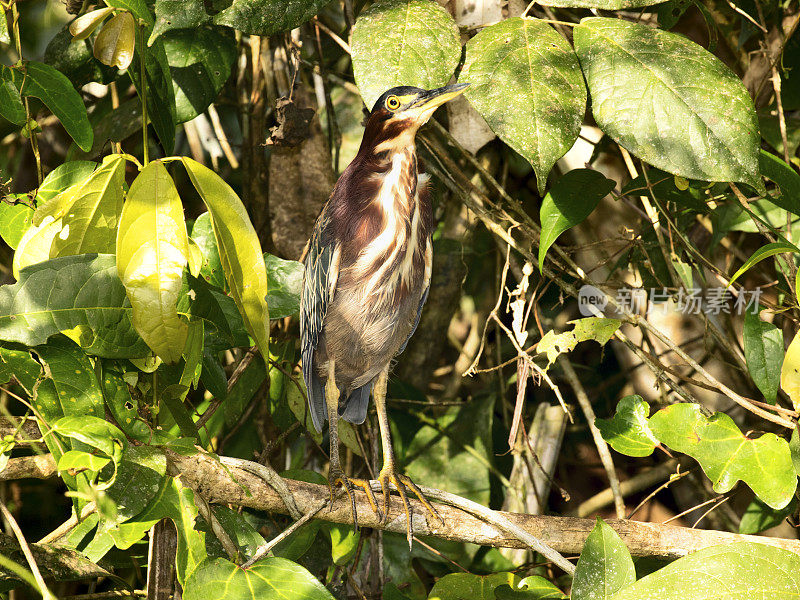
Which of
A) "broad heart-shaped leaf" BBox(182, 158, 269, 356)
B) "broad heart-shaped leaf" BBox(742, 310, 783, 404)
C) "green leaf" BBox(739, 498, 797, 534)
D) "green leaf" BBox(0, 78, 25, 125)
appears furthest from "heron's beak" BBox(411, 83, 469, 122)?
"green leaf" BBox(739, 498, 797, 534)

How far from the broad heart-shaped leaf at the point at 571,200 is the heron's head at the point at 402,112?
0.95 ft

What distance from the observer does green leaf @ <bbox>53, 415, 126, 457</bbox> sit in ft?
→ 3.55

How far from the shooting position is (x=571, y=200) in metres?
1.53

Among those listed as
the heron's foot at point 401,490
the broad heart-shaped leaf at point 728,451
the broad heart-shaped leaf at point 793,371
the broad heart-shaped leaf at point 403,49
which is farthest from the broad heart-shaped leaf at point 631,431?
the broad heart-shaped leaf at point 403,49

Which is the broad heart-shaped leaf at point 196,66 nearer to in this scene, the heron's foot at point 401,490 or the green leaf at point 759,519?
the heron's foot at point 401,490

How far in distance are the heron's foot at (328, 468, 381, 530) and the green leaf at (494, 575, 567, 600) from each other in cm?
29

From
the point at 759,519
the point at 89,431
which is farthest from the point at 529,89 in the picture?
the point at 759,519

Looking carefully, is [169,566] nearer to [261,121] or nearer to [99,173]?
[99,173]

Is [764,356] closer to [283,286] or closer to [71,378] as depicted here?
[283,286]

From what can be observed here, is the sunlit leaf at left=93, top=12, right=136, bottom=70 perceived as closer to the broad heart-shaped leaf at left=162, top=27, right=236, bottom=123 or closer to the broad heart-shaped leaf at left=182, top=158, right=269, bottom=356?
the broad heart-shaped leaf at left=182, top=158, right=269, bottom=356

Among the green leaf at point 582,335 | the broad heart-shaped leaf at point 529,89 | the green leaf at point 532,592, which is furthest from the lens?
the green leaf at point 582,335

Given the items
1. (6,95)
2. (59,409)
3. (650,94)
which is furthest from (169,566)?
(650,94)

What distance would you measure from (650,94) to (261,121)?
1341 mm

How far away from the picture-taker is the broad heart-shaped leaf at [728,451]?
1.34 metres
